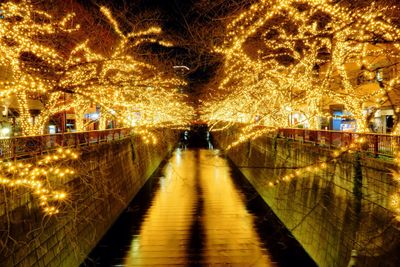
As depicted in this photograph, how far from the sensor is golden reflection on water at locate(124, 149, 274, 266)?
12.1 meters

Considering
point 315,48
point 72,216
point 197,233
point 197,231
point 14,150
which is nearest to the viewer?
point 14,150

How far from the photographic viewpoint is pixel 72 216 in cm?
1084

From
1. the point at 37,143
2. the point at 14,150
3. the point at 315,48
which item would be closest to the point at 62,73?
the point at 14,150

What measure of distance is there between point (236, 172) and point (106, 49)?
54.0ft

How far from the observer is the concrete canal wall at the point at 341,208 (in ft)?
24.3

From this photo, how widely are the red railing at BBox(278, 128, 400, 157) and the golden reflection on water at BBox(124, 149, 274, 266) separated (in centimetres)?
421

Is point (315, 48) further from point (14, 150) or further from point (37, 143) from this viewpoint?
point (14, 150)

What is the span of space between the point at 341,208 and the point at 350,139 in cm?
200

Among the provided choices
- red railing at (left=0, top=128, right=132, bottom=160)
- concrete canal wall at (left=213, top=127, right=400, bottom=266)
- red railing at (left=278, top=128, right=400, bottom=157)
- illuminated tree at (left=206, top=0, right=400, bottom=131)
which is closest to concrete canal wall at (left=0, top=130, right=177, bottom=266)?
red railing at (left=0, top=128, right=132, bottom=160)

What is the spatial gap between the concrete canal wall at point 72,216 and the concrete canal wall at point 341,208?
5874mm

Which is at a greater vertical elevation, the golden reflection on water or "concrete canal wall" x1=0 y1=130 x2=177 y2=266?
"concrete canal wall" x1=0 y1=130 x2=177 y2=266

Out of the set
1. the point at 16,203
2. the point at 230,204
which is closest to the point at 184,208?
the point at 230,204

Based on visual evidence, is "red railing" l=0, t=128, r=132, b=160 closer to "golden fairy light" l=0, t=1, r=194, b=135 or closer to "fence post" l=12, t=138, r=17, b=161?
"fence post" l=12, t=138, r=17, b=161

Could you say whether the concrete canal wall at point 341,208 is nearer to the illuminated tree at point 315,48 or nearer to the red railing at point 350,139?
the red railing at point 350,139
